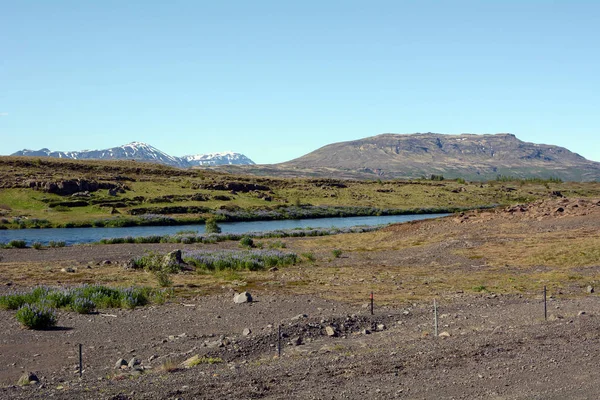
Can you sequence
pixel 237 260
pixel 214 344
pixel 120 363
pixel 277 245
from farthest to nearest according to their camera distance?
pixel 277 245, pixel 237 260, pixel 214 344, pixel 120 363

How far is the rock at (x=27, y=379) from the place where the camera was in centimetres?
1269

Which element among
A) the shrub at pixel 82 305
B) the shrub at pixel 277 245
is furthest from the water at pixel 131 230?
the shrub at pixel 82 305

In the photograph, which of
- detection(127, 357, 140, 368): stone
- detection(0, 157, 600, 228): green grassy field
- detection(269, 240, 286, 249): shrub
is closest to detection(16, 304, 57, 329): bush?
detection(127, 357, 140, 368): stone

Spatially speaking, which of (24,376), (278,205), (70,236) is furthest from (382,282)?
(278,205)

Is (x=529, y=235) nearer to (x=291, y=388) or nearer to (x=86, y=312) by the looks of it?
(x=86, y=312)

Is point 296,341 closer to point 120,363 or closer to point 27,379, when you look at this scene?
point 120,363

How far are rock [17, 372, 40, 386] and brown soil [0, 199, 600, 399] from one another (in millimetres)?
240

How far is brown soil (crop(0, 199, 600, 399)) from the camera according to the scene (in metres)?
11.9

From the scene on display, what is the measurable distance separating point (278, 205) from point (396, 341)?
78.2 m

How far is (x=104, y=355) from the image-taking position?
51.3 feet

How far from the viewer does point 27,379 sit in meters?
12.8

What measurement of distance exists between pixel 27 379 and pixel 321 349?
22.8 ft

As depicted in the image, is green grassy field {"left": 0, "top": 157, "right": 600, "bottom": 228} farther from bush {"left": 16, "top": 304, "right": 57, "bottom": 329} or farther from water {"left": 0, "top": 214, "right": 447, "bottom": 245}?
bush {"left": 16, "top": 304, "right": 57, "bottom": 329}

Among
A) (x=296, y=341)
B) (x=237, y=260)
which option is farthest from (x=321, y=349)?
(x=237, y=260)
